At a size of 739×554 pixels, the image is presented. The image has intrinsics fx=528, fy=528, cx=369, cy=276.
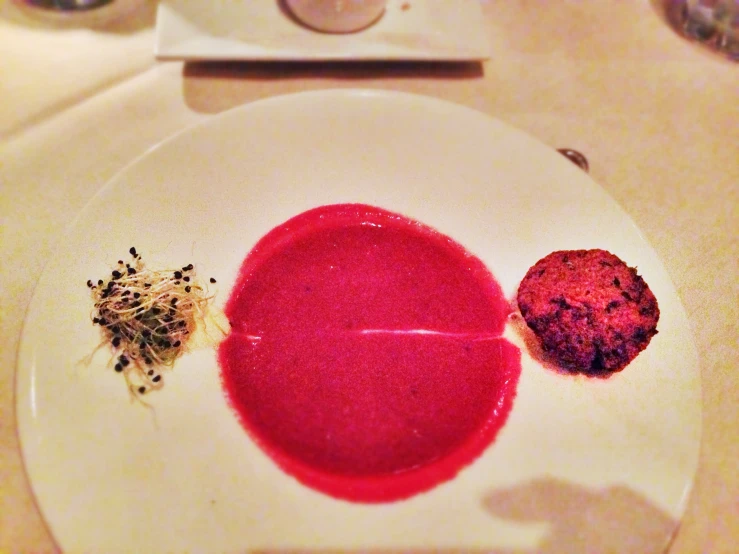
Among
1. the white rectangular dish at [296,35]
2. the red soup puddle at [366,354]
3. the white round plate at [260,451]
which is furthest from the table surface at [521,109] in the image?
the red soup puddle at [366,354]

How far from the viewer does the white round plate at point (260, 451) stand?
3.90 ft

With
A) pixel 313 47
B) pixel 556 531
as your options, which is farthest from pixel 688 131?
pixel 556 531

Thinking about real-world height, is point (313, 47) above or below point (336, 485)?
above

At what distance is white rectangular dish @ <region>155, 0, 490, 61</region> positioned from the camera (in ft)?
6.59

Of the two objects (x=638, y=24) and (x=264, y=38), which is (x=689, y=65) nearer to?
(x=638, y=24)

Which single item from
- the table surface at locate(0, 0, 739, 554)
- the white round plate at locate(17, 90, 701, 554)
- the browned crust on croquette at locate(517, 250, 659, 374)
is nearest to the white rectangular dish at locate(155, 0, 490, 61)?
the table surface at locate(0, 0, 739, 554)

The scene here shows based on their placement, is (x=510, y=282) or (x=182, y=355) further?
(x=510, y=282)

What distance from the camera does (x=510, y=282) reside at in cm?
164

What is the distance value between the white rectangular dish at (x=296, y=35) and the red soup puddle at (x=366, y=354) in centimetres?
73

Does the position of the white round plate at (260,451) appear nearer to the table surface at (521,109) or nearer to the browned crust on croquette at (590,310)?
the browned crust on croquette at (590,310)

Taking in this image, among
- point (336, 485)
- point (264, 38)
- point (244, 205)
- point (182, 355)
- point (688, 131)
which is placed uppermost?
point (264, 38)

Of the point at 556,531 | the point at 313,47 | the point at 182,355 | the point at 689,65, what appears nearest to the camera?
the point at 556,531

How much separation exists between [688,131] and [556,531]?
5.53 ft

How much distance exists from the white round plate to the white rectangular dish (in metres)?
0.33
